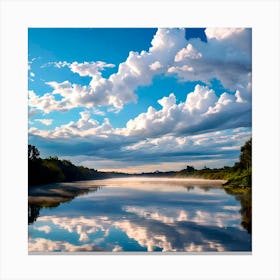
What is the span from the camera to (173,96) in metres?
5.14

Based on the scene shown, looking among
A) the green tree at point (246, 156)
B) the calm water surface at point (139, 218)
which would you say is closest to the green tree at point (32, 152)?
the calm water surface at point (139, 218)

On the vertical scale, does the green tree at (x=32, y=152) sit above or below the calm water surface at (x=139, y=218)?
above

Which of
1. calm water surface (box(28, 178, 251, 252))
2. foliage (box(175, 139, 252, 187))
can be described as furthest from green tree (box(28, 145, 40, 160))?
foliage (box(175, 139, 252, 187))

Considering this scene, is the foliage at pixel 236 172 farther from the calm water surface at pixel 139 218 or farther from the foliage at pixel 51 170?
the foliage at pixel 51 170

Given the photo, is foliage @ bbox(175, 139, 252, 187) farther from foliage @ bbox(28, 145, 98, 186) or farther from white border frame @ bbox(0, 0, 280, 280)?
foliage @ bbox(28, 145, 98, 186)

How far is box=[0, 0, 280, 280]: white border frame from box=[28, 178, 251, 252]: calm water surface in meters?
0.13

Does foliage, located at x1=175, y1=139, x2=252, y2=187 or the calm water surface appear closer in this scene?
the calm water surface

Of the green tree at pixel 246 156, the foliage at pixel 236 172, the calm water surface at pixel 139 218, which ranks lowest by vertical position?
the calm water surface at pixel 139 218

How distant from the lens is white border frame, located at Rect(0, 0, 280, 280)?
4.82m
